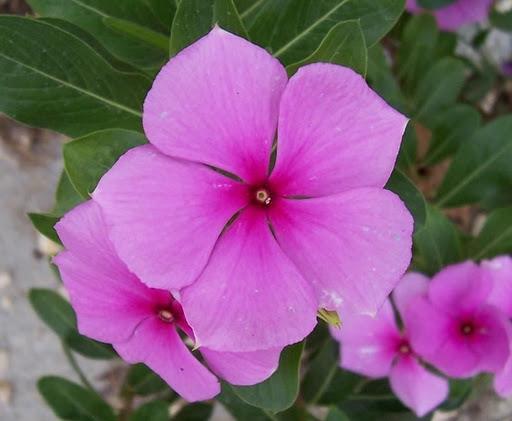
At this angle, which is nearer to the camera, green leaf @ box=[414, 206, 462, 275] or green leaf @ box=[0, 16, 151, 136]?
green leaf @ box=[0, 16, 151, 136]

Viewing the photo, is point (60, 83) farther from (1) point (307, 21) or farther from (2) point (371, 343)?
(2) point (371, 343)

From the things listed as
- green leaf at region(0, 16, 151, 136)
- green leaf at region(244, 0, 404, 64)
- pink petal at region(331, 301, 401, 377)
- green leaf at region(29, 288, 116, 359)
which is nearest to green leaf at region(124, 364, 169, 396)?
green leaf at region(29, 288, 116, 359)

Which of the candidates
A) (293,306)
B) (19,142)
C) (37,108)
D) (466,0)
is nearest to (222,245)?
(293,306)

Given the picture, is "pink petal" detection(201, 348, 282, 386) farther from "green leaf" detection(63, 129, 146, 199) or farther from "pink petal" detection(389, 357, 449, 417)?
"pink petal" detection(389, 357, 449, 417)

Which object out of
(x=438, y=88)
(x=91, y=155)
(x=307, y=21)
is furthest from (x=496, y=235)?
(x=91, y=155)

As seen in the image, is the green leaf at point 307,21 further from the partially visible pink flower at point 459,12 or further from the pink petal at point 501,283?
the partially visible pink flower at point 459,12

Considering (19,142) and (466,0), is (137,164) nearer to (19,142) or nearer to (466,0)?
(466,0)
